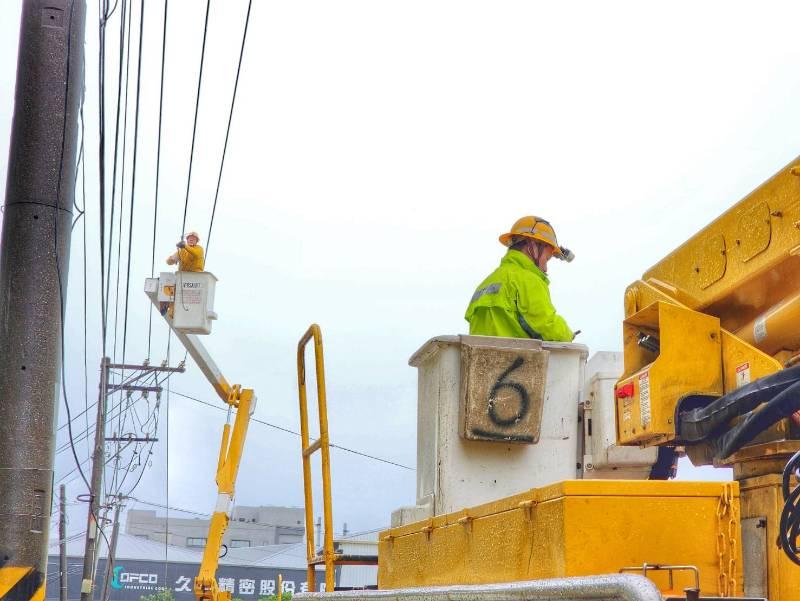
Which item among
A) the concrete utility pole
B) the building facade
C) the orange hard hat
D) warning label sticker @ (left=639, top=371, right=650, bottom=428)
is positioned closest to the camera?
warning label sticker @ (left=639, top=371, right=650, bottom=428)

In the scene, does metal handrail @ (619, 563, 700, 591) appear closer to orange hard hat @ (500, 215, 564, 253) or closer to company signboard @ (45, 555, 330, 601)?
orange hard hat @ (500, 215, 564, 253)

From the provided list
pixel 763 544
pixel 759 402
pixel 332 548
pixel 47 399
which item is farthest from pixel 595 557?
pixel 47 399

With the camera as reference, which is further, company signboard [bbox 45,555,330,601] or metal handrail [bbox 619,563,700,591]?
company signboard [bbox 45,555,330,601]

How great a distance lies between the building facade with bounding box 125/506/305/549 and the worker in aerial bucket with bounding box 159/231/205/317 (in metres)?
87.4

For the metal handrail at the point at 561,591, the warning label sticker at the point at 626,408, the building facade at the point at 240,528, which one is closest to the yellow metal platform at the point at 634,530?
the metal handrail at the point at 561,591

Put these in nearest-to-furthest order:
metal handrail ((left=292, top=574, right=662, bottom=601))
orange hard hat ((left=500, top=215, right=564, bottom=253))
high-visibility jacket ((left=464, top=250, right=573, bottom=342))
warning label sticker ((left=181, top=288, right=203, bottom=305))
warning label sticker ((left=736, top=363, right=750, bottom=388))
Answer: metal handrail ((left=292, top=574, right=662, bottom=601)) → warning label sticker ((left=736, top=363, right=750, bottom=388)) → high-visibility jacket ((left=464, top=250, right=573, bottom=342)) → orange hard hat ((left=500, top=215, right=564, bottom=253)) → warning label sticker ((left=181, top=288, right=203, bottom=305))

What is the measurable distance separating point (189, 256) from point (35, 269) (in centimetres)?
315

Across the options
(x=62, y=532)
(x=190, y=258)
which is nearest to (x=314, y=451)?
(x=190, y=258)

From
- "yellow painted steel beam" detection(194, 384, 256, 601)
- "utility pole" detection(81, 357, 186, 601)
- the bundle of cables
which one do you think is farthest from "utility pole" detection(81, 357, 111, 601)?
the bundle of cables

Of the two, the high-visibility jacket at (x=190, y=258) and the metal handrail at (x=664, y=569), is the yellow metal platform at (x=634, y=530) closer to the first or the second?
the metal handrail at (x=664, y=569)

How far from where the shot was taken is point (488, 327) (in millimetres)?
7062

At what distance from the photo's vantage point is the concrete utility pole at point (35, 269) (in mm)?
6625

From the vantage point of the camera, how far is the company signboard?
7906 centimetres

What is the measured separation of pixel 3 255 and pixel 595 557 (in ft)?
16.4
